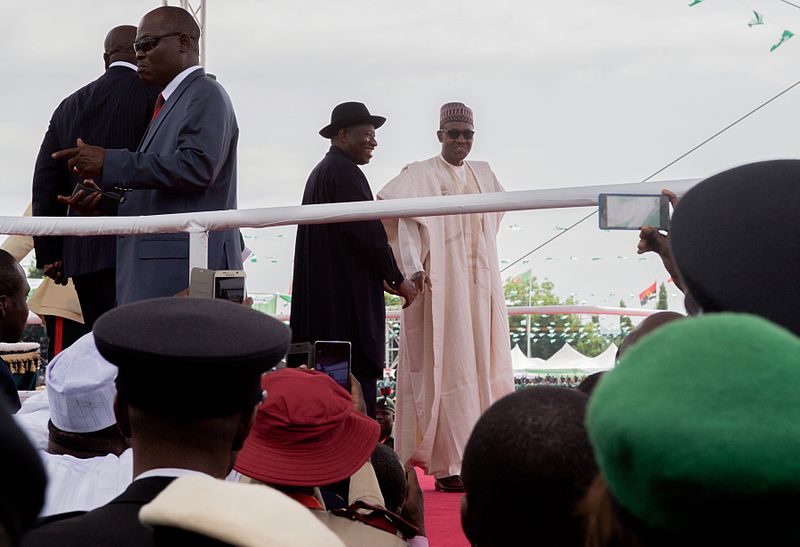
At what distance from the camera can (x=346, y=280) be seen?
542cm

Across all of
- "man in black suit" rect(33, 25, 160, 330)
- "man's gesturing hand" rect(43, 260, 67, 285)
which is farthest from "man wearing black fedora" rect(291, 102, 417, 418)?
"man's gesturing hand" rect(43, 260, 67, 285)

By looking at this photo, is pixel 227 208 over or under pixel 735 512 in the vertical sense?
over

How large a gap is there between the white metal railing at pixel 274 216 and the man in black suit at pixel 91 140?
47cm

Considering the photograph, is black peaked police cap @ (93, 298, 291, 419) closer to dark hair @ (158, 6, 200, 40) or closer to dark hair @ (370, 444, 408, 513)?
dark hair @ (370, 444, 408, 513)

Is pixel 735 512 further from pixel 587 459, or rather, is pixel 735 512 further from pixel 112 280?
pixel 112 280

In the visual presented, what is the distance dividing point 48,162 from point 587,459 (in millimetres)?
3742

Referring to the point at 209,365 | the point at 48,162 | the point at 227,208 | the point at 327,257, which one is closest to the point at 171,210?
the point at 227,208

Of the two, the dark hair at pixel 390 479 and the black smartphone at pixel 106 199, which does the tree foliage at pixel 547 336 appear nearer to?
the black smartphone at pixel 106 199

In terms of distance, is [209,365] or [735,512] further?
[209,365]

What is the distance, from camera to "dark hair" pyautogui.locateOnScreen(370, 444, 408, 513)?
300cm

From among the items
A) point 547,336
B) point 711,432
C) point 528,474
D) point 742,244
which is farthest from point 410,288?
point 547,336

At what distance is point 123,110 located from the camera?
457cm

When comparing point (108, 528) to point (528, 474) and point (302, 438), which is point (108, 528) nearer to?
point (528, 474)

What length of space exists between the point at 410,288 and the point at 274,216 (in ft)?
6.33
